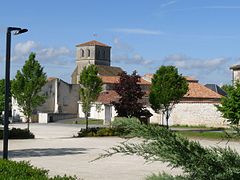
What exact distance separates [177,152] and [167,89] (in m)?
34.6

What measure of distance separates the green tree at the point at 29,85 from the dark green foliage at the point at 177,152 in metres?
28.1

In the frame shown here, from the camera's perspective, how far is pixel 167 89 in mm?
37062

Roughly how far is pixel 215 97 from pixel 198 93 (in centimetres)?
228

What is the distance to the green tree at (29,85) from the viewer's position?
30.4 m

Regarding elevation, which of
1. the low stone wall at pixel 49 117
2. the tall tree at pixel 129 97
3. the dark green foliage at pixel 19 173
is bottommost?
the dark green foliage at pixel 19 173

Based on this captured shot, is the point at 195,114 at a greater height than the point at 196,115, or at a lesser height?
greater

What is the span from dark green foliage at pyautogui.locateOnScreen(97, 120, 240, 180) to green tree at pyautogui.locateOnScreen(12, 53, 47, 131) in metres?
28.1

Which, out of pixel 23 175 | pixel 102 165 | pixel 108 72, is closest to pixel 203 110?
pixel 102 165

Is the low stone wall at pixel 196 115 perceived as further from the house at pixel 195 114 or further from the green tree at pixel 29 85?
the green tree at pixel 29 85

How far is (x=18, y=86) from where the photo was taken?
30.6m

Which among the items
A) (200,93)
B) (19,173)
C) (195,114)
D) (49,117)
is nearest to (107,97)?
(49,117)

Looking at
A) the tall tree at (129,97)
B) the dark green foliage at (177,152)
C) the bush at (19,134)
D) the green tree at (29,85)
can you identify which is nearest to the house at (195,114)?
the tall tree at (129,97)

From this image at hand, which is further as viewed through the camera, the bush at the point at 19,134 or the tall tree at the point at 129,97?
the tall tree at the point at 129,97

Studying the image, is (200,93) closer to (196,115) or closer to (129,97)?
(196,115)
